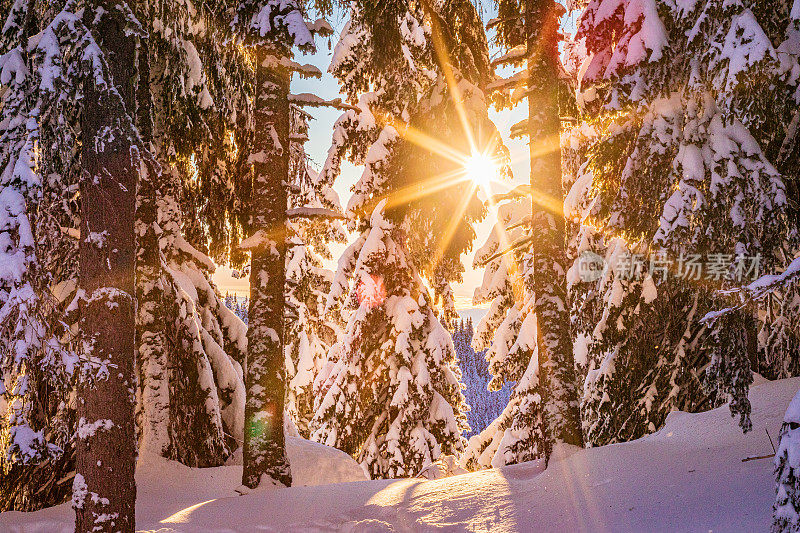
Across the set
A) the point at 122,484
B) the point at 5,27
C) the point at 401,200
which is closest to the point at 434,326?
the point at 401,200

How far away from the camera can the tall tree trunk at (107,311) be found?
5.41 metres

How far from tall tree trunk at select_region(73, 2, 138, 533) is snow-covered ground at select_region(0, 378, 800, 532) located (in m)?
0.88

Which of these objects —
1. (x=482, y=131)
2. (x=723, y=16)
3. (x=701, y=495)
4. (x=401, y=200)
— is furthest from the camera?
(x=401, y=200)

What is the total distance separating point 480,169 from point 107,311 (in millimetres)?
8177

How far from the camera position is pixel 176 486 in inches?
324

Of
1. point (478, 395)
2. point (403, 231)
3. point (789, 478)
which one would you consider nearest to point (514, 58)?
point (403, 231)

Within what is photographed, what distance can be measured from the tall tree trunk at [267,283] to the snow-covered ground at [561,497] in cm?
60

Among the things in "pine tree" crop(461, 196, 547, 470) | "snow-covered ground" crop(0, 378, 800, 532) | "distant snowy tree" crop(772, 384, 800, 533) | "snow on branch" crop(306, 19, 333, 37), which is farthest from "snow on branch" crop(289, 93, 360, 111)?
"distant snowy tree" crop(772, 384, 800, 533)

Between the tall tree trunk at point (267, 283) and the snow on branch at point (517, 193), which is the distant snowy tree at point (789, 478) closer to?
the snow on branch at point (517, 193)

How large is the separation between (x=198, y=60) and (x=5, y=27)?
274cm

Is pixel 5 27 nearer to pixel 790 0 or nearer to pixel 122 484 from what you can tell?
pixel 122 484

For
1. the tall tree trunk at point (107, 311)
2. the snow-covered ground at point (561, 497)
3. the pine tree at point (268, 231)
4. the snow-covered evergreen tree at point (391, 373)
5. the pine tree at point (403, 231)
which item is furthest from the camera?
the snow-covered evergreen tree at point (391, 373)

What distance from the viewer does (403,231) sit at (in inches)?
514

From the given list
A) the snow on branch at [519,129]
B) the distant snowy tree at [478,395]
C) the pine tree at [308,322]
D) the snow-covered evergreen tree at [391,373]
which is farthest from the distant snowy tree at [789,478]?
the distant snowy tree at [478,395]
